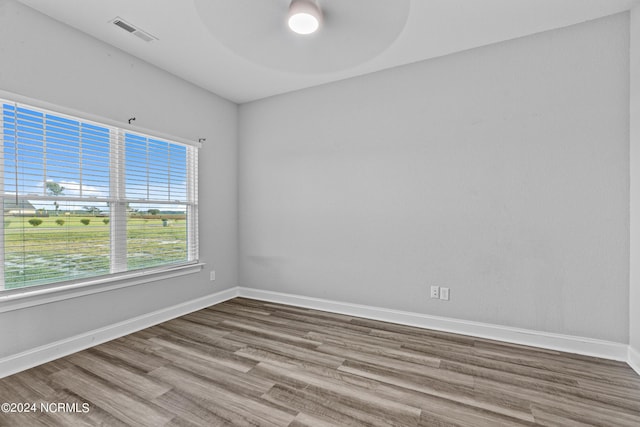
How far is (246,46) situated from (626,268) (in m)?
3.06

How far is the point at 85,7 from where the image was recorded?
7.36 feet

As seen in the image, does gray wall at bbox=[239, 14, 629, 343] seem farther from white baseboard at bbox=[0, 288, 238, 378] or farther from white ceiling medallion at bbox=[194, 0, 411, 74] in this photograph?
white ceiling medallion at bbox=[194, 0, 411, 74]

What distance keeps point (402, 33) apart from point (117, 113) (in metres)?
2.53

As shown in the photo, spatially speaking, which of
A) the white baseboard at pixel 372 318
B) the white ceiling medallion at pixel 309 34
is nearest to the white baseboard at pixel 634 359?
the white baseboard at pixel 372 318

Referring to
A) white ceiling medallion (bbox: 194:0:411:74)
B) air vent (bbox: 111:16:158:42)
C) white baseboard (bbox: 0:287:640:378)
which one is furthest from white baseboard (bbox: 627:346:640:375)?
air vent (bbox: 111:16:158:42)

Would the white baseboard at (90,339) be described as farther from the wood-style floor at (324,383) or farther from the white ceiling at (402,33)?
the white ceiling at (402,33)

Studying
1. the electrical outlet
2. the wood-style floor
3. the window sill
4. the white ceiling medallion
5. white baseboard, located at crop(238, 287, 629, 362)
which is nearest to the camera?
the white ceiling medallion

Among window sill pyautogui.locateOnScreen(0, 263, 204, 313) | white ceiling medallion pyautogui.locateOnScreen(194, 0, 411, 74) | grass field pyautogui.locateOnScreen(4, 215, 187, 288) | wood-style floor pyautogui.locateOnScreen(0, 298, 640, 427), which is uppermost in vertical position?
white ceiling medallion pyautogui.locateOnScreen(194, 0, 411, 74)

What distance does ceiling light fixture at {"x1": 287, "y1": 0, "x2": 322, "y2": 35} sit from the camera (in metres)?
1.10

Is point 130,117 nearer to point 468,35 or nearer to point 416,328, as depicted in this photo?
point 468,35

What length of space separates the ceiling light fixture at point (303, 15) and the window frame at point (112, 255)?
2261 mm

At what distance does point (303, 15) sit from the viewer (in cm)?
110

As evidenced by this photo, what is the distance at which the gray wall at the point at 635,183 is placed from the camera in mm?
2184

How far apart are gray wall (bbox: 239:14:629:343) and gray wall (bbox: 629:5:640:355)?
0.06m
